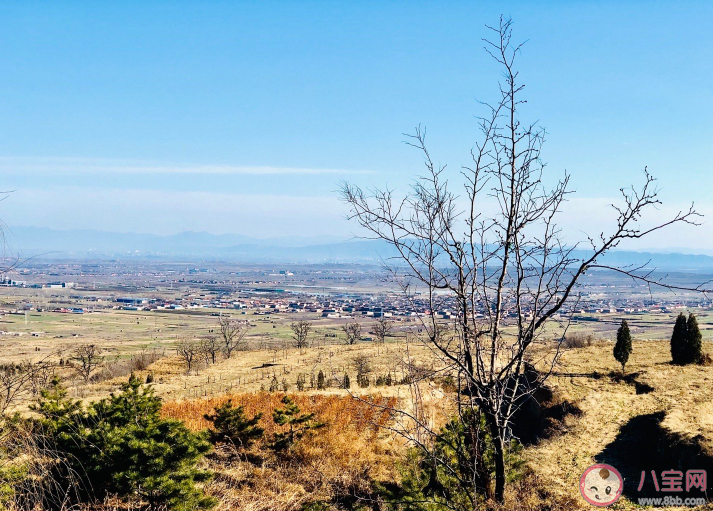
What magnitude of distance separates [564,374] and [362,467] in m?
8.71

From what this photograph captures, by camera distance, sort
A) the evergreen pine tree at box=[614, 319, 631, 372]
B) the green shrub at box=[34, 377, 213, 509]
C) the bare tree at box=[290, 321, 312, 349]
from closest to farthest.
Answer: the green shrub at box=[34, 377, 213, 509]
the evergreen pine tree at box=[614, 319, 631, 372]
the bare tree at box=[290, 321, 312, 349]

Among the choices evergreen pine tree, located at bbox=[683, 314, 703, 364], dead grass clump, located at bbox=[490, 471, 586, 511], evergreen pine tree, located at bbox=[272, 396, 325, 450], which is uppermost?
evergreen pine tree, located at bbox=[683, 314, 703, 364]

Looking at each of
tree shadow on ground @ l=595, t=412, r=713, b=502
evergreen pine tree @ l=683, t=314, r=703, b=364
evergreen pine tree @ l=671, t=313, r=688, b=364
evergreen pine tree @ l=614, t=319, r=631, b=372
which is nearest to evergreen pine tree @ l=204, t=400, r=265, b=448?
tree shadow on ground @ l=595, t=412, r=713, b=502

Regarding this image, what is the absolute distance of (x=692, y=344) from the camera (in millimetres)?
16203

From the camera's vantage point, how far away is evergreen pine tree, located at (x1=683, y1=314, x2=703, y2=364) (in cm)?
1606

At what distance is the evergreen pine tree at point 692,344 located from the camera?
632 inches

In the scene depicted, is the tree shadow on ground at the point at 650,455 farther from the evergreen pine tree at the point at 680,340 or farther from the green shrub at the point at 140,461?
the green shrub at the point at 140,461

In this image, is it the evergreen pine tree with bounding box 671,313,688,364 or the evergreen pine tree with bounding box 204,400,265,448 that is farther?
the evergreen pine tree with bounding box 671,313,688,364

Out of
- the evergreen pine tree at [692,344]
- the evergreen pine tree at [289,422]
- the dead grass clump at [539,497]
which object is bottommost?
the dead grass clump at [539,497]

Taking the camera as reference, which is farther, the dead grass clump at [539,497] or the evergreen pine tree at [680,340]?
the evergreen pine tree at [680,340]

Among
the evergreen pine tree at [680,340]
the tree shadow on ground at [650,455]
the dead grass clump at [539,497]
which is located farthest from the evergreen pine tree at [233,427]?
the evergreen pine tree at [680,340]

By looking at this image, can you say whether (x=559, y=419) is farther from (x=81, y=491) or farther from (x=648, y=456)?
(x=81, y=491)

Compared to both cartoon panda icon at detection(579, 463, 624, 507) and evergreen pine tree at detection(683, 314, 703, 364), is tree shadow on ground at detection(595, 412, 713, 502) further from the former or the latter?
evergreen pine tree at detection(683, 314, 703, 364)

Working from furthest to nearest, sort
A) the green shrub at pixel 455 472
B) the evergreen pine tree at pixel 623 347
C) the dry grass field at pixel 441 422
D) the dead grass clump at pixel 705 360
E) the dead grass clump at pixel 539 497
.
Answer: the dead grass clump at pixel 705 360, the evergreen pine tree at pixel 623 347, the dry grass field at pixel 441 422, the dead grass clump at pixel 539 497, the green shrub at pixel 455 472
